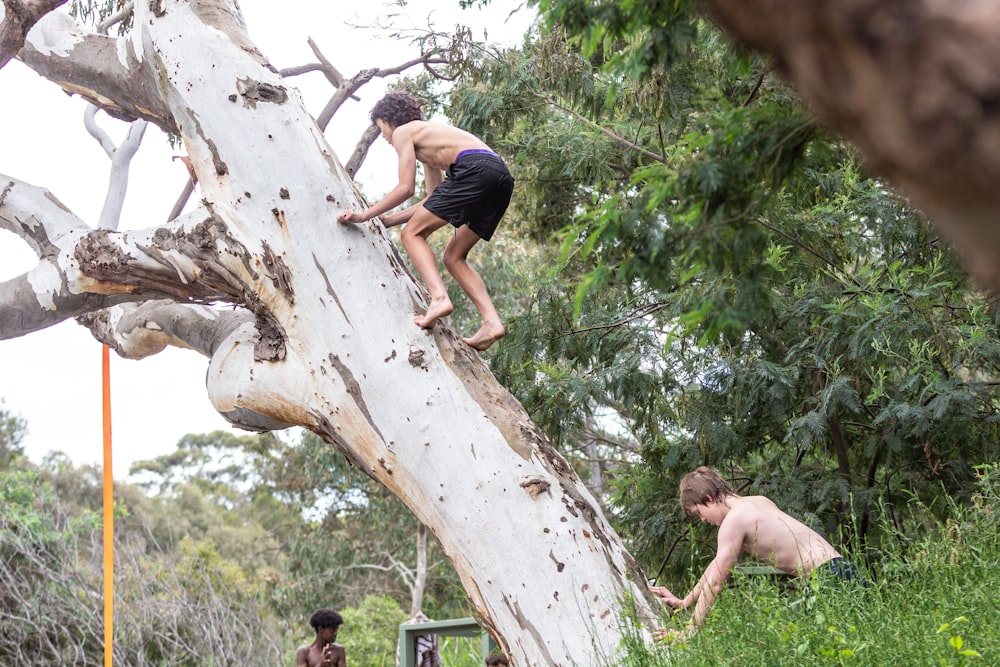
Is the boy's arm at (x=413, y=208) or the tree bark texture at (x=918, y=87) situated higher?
the boy's arm at (x=413, y=208)

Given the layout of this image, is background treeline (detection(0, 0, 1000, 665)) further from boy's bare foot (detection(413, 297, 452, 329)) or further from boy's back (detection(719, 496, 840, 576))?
boy's bare foot (detection(413, 297, 452, 329))

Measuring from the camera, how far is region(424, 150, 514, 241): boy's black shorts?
488 cm

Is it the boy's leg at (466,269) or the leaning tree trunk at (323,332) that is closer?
the leaning tree trunk at (323,332)

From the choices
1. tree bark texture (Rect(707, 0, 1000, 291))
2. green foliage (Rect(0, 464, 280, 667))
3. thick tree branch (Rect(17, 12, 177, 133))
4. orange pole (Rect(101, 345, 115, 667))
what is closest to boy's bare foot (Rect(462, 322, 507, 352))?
thick tree branch (Rect(17, 12, 177, 133))

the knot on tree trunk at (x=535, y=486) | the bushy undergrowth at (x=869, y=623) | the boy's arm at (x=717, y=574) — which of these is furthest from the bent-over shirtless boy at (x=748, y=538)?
the knot on tree trunk at (x=535, y=486)

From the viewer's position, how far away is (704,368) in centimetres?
787

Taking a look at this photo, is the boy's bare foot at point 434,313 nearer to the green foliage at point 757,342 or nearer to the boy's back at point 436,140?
the boy's back at point 436,140

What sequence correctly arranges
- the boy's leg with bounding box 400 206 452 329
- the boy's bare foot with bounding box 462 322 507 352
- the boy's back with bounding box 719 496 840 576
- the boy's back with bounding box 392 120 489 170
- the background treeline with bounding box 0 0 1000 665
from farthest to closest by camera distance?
the boy's back with bounding box 392 120 489 170 < the boy's bare foot with bounding box 462 322 507 352 < the boy's leg with bounding box 400 206 452 329 < the boy's back with bounding box 719 496 840 576 < the background treeline with bounding box 0 0 1000 665

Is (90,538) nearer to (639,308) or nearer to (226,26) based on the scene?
(639,308)

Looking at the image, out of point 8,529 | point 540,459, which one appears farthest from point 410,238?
point 8,529

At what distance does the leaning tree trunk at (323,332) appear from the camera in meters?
4.17

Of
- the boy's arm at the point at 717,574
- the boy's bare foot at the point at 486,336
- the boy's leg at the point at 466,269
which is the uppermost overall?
the boy's leg at the point at 466,269

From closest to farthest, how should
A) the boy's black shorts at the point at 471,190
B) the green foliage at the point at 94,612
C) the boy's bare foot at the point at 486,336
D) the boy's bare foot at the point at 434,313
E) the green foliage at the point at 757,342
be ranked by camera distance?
the boy's bare foot at the point at 434,313
the boy's bare foot at the point at 486,336
the boy's black shorts at the point at 471,190
the green foliage at the point at 757,342
the green foliage at the point at 94,612

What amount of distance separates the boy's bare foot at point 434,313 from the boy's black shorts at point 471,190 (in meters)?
0.49
